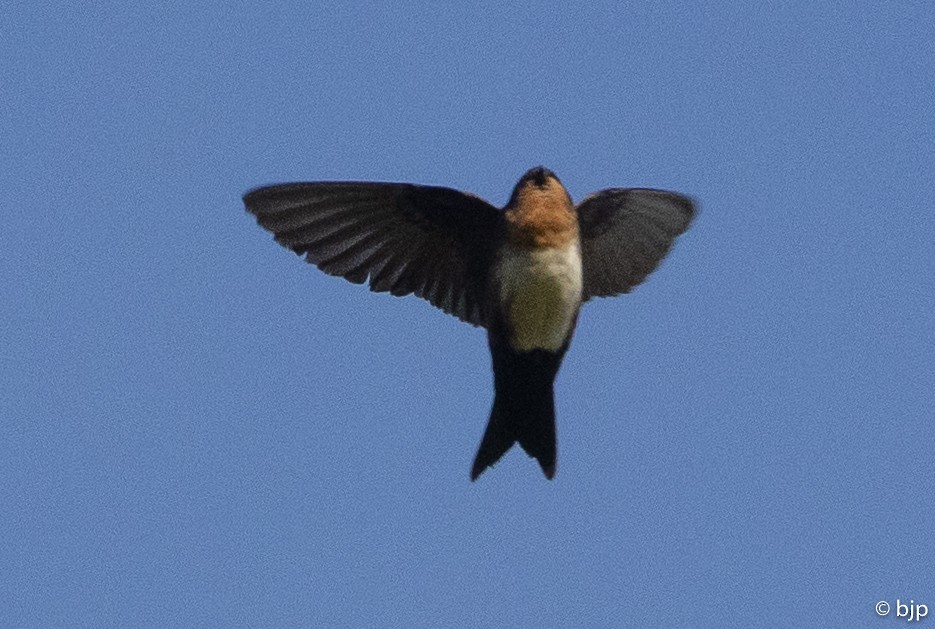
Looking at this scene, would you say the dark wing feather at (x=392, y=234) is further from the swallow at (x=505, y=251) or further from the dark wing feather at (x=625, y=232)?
the dark wing feather at (x=625, y=232)

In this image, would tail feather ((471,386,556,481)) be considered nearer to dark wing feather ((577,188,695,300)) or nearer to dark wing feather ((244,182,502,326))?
dark wing feather ((244,182,502,326))

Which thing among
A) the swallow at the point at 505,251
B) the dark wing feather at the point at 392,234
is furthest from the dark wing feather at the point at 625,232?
the dark wing feather at the point at 392,234

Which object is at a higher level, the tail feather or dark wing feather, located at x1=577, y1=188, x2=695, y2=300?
dark wing feather, located at x1=577, y1=188, x2=695, y2=300

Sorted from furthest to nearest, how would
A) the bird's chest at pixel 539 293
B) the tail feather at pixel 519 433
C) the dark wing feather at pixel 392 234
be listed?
the dark wing feather at pixel 392 234, the tail feather at pixel 519 433, the bird's chest at pixel 539 293

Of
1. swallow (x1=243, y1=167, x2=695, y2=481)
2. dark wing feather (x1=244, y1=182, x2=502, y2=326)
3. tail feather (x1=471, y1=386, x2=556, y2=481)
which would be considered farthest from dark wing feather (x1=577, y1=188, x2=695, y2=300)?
tail feather (x1=471, y1=386, x2=556, y2=481)

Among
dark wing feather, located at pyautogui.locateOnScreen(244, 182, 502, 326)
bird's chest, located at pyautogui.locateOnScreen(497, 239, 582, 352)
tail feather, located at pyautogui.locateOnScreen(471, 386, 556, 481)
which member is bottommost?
tail feather, located at pyautogui.locateOnScreen(471, 386, 556, 481)

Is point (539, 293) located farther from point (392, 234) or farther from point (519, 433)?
point (392, 234)

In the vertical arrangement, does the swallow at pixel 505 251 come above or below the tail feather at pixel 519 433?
above

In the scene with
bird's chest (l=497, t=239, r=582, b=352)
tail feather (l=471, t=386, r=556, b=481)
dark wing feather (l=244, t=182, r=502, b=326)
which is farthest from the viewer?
dark wing feather (l=244, t=182, r=502, b=326)
